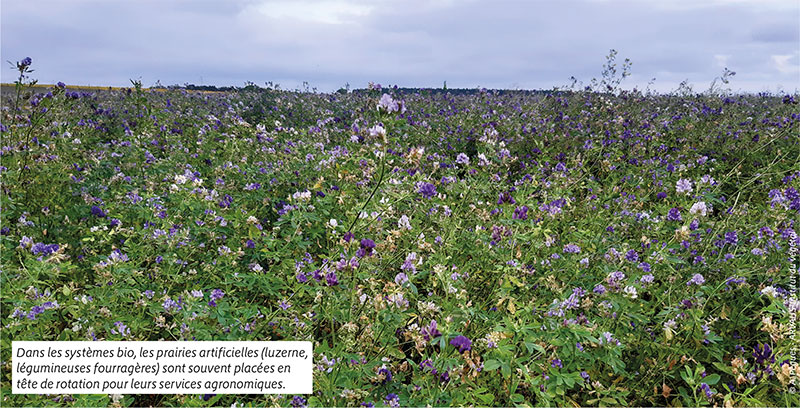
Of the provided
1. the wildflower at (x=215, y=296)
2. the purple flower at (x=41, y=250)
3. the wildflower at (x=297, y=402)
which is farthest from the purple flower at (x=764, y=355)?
the purple flower at (x=41, y=250)

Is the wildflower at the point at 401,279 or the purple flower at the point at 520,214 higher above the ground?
the purple flower at the point at 520,214

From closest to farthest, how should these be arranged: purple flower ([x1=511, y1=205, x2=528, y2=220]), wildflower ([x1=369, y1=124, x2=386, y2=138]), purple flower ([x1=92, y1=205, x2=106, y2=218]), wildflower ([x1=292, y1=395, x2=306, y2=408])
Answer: wildflower ([x1=369, y1=124, x2=386, y2=138]) < wildflower ([x1=292, y1=395, x2=306, y2=408]) < purple flower ([x1=511, y1=205, x2=528, y2=220]) < purple flower ([x1=92, y1=205, x2=106, y2=218])

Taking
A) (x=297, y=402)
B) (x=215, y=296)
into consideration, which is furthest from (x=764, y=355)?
(x=215, y=296)

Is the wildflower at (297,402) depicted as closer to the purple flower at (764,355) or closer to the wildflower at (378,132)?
the wildflower at (378,132)

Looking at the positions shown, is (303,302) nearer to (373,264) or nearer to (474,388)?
(373,264)

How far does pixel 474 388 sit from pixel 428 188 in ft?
4.86

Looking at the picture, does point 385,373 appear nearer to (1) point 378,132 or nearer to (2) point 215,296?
(2) point 215,296

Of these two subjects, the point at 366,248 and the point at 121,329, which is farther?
the point at 121,329

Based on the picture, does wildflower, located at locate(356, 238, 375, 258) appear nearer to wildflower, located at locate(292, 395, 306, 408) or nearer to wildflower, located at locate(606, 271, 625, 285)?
wildflower, located at locate(292, 395, 306, 408)

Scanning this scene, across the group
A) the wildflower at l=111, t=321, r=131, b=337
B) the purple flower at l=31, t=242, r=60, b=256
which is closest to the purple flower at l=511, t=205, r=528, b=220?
the wildflower at l=111, t=321, r=131, b=337

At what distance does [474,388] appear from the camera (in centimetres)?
258
